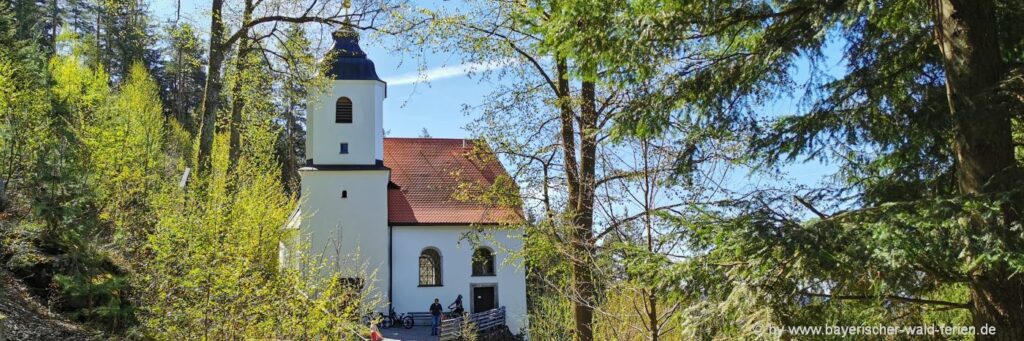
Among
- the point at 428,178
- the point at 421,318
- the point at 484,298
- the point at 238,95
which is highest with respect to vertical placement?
the point at 428,178

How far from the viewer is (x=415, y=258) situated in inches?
1021

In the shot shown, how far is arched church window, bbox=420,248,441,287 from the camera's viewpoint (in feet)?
86.2

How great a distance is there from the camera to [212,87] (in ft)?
40.6

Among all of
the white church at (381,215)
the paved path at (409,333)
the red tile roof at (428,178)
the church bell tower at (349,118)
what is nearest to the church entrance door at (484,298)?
the white church at (381,215)

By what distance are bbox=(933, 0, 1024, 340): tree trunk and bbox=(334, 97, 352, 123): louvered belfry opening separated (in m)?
23.2

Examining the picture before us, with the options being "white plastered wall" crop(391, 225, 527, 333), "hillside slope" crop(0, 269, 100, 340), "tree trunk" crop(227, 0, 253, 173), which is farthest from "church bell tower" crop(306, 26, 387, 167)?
"hillside slope" crop(0, 269, 100, 340)

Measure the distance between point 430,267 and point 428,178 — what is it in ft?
11.7

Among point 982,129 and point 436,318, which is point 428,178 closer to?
point 436,318

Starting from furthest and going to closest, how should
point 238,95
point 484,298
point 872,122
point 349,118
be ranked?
point 484,298
point 349,118
point 238,95
point 872,122

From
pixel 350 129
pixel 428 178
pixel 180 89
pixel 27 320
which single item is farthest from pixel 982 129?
pixel 180 89

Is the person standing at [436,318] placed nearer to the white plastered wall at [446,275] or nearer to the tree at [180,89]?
the white plastered wall at [446,275]

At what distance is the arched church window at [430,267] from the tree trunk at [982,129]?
22833 mm

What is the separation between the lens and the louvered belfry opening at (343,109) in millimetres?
25984

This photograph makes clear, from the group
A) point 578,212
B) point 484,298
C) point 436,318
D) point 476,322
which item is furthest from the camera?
point 484,298
